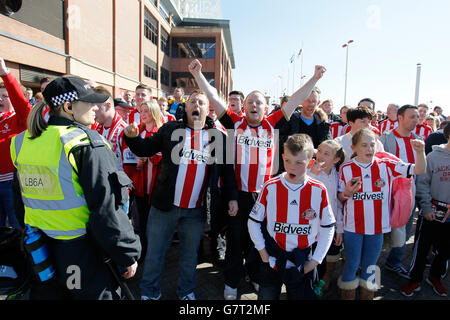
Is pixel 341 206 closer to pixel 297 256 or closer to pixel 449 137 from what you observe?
pixel 297 256

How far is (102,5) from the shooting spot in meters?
17.1

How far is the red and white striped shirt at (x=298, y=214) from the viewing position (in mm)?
2100

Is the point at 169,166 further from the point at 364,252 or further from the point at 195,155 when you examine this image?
the point at 364,252

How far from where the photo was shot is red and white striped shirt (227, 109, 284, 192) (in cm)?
290

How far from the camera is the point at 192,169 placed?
8.92 feet

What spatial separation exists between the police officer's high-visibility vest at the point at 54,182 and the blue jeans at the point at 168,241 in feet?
3.61

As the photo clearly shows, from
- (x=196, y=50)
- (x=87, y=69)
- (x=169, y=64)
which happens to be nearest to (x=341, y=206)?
(x=87, y=69)

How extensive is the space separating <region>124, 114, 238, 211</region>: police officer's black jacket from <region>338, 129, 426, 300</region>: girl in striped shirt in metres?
1.21

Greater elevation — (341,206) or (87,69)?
(87,69)

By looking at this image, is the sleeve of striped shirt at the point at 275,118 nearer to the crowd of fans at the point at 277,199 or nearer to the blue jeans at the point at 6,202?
the crowd of fans at the point at 277,199

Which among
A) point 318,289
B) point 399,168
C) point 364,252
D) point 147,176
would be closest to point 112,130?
point 147,176

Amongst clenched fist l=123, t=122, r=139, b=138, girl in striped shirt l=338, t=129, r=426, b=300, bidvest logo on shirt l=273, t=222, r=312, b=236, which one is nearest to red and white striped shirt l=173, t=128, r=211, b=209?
clenched fist l=123, t=122, r=139, b=138

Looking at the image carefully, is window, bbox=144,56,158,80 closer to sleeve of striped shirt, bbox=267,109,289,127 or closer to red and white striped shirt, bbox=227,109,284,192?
sleeve of striped shirt, bbox=267,109,289,127

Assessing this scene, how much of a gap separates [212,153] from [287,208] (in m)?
1.06
